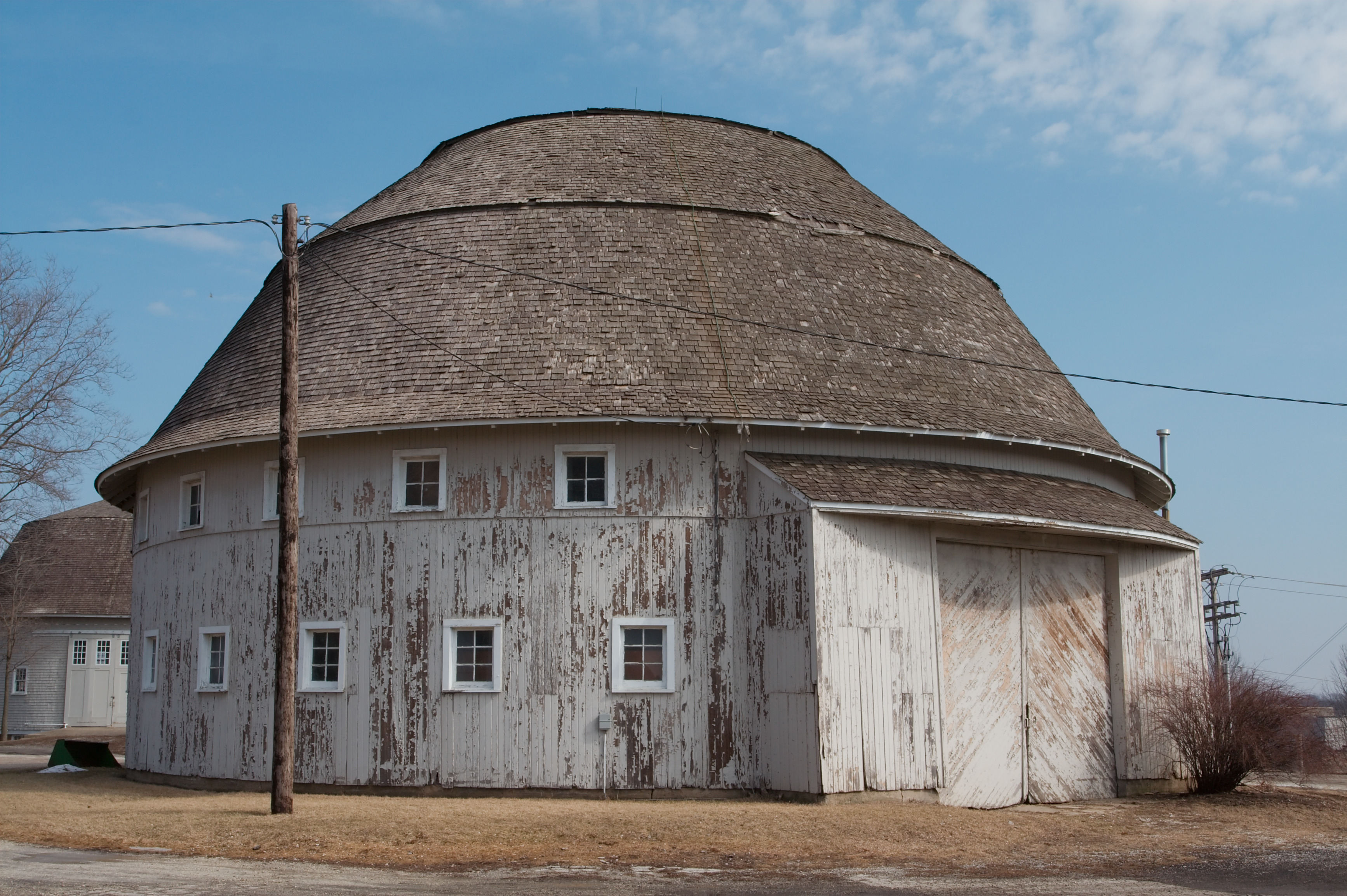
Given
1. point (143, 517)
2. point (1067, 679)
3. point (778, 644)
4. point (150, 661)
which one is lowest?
point (1067, 679)

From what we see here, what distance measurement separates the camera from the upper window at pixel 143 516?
19.6 meters

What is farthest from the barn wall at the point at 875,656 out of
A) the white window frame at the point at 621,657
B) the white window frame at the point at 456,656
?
the white window frame at the point at 456,656

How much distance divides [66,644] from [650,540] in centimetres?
3173

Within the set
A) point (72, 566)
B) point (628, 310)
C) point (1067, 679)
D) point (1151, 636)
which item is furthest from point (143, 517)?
point (72, 566)

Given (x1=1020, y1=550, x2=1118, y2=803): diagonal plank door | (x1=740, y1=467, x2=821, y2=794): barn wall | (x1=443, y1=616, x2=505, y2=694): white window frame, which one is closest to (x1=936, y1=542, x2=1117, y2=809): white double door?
(x1=1020, y1=550, x2=1118, y2=803): diagonal plank door

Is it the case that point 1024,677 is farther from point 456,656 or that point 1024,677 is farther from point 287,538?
point 287,538

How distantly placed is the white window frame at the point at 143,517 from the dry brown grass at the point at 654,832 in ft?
17.2

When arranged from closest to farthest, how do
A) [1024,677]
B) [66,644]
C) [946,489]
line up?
[946,489] → [1024,677] → [66,644]

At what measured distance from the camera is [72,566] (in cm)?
4147

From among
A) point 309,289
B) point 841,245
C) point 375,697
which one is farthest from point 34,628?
point 841,245

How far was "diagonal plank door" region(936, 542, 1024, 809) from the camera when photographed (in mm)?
15898

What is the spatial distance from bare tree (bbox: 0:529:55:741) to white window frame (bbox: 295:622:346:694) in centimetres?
2573

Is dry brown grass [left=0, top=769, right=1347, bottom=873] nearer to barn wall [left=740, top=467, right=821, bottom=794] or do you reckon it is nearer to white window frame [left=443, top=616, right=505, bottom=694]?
barn wall [left=740, top=467, right=821, bottom=794]

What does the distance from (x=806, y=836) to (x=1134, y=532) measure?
759cm
